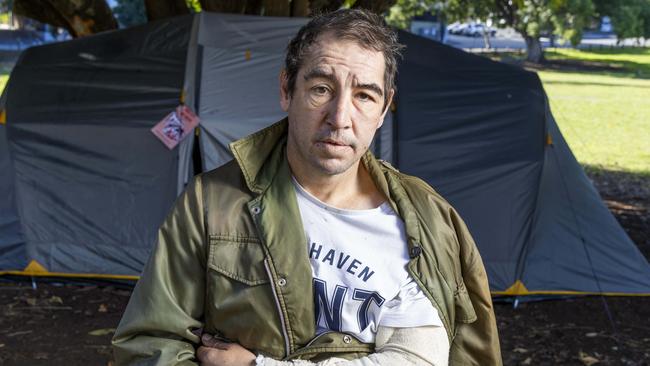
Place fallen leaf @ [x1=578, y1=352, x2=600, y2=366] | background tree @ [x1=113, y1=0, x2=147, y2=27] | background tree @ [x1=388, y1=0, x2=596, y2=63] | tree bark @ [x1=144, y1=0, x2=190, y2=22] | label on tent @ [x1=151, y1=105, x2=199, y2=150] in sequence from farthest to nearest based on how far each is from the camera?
background tree @ [x1=388, y1=0, x2=596, y2=63]
background tree @ [x1=113, y1=0, x2=147, y2=27]
tree bark @ [x1=144, y1=0, x2=190, y2=22]
label on tent @ [x1=151, y1=105, x2=199, y2=150]
fallen leaf @ [x1=578, y1=352, x2=600, y2=366]

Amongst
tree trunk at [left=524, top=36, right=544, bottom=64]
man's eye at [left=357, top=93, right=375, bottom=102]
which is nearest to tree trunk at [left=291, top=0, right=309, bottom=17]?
man's eye at [left=357, top=93, right=375, bottom=102]

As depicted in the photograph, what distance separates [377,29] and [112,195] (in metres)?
4.09

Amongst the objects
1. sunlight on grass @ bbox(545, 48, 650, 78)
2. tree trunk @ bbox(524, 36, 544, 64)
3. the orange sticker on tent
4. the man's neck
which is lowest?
sunlight on grass @ bbox(545, 48, 650, 78)

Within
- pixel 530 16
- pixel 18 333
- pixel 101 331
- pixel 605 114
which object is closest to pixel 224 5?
pixel 101 331

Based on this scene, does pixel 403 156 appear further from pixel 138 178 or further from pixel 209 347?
pixel 209 347

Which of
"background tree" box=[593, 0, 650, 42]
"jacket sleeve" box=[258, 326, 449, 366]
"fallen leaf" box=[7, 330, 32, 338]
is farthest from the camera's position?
"background tree" box=[593, 0, 650, 42]

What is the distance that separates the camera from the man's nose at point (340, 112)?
1730 millimetres

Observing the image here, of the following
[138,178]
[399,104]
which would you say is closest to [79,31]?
[138,178]

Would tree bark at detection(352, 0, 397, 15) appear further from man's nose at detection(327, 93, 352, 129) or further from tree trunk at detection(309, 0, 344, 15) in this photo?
man's nose at detection(327, 93, 352, 129)

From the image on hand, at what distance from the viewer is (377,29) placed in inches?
69.9

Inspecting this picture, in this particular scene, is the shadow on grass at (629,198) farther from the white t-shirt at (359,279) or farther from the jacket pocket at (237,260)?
the jacket pocket at (237,260)

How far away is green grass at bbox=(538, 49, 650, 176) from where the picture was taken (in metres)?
12.3

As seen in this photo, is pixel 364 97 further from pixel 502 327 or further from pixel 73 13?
pixel 73 13

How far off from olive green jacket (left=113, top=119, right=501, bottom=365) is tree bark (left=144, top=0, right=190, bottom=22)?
4.48 m
